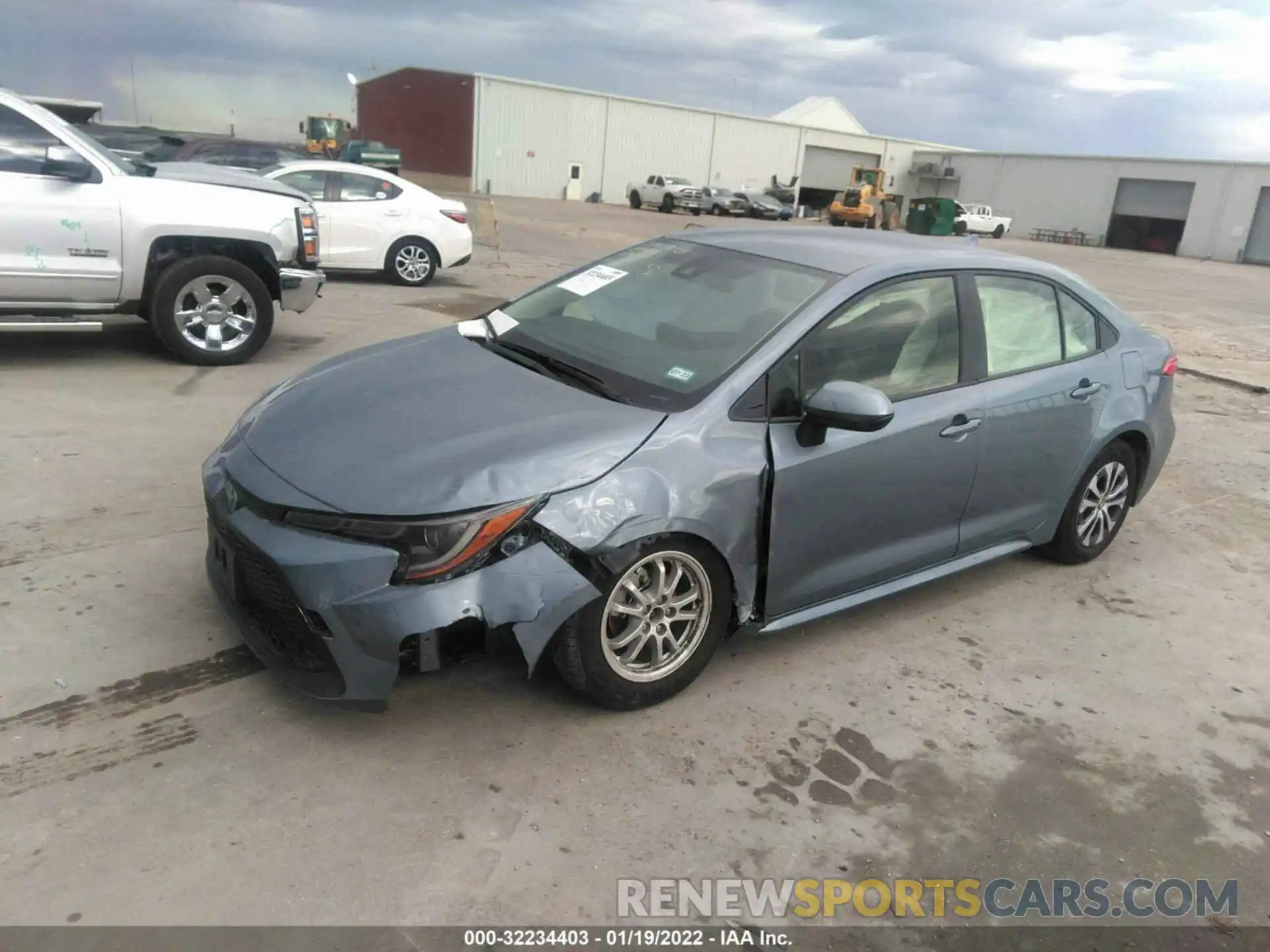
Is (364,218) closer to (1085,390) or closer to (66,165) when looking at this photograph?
(66,165)

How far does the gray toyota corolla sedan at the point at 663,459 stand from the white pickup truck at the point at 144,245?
376cm

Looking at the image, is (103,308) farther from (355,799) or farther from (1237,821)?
(1237,821)

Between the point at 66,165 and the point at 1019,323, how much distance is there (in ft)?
19.6

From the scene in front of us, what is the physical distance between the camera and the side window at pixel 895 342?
3385 mm

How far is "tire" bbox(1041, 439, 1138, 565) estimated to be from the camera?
4.49 meters

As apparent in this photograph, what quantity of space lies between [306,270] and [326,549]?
5468 millimetres

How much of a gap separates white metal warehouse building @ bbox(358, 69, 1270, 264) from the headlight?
170 ft

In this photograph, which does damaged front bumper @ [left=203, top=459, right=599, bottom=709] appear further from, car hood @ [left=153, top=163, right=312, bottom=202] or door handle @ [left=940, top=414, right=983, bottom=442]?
car hood @ [left=153, top=163, right=312, bottom=202]

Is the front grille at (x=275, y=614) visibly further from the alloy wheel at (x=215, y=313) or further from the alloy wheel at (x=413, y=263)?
the alloy wheel at (x=413, y=263)

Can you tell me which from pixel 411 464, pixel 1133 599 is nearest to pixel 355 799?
pixel 411 464

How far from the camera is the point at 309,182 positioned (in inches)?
447

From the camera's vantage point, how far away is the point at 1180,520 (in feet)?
18.5

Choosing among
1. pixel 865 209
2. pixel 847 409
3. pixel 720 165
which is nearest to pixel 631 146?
pixel 720 165

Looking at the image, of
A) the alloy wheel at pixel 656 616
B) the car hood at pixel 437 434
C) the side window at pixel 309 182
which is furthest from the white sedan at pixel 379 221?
the alloy wheel at pixel 656 616
